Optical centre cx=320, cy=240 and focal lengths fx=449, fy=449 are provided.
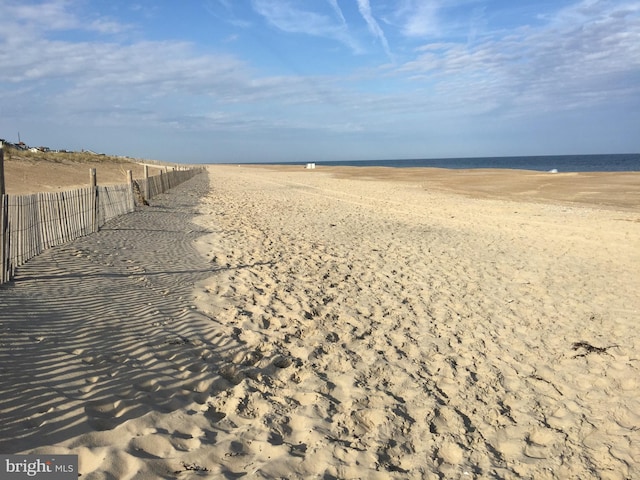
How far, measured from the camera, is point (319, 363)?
429 centimetres

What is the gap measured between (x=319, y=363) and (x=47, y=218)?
5.35 m

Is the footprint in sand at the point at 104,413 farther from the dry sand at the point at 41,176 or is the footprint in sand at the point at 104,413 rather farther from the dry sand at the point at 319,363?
the dry sand at the point at 41,176

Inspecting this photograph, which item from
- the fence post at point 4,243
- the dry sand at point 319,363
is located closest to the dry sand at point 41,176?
the dry sand at point 319,363

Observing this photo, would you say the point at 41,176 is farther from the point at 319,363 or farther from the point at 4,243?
the point at 319,363

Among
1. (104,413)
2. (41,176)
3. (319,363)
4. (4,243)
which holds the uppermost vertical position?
(41,176)

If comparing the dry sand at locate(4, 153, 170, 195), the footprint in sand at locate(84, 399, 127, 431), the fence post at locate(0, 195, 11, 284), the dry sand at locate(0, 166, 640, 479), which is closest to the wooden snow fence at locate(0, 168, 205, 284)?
the fence post at locate(0, 195, 11, 284)

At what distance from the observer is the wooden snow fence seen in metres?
5.35

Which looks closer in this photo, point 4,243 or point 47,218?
point 4,243

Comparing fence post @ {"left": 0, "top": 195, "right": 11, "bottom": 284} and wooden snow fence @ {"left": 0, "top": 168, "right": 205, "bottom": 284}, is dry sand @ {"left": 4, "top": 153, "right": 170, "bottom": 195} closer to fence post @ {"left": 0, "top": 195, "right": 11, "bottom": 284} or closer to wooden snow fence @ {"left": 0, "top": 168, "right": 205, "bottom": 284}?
wooden snow fence @ {"left": 0, "top": 168, "right": 205, "bottom": 284}

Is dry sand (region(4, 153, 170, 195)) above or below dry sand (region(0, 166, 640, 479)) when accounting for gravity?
above

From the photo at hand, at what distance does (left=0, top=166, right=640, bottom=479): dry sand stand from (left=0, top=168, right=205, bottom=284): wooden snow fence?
283 millimetres

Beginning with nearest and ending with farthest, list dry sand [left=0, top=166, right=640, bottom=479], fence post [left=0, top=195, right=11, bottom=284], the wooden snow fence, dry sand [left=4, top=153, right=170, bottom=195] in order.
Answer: dry sand [left=0, top=166, right=640, bottom=479]
fence post [left=0, top=195, right=11, bottom=284]
the wooden snow fence
dry sand [left=4, top=153, right=170, bottom=195]

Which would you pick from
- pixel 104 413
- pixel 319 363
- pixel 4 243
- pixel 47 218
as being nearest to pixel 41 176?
pixel 47 218

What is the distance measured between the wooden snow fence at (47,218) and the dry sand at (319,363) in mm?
283
